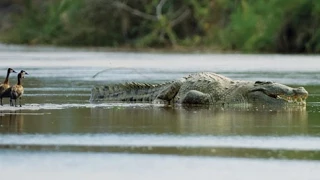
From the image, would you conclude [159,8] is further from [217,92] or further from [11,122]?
[11,122]

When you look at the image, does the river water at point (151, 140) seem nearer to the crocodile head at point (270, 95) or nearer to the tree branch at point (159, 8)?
the crocodile head at point (270, 95)

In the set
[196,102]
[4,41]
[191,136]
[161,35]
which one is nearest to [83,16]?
[161,35]

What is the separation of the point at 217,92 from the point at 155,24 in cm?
4761

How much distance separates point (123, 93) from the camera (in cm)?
2345

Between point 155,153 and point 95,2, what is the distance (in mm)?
59065

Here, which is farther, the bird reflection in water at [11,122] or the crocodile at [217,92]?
the crocodile at [217,92]

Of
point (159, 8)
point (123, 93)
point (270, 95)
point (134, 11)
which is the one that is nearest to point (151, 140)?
point (270, 95)

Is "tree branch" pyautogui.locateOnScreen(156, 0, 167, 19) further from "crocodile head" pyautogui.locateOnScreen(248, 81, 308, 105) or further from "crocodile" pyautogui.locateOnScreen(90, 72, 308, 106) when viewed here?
"crocodile head" pyautogui.locateOnScreen(248, 81, 308, 105)

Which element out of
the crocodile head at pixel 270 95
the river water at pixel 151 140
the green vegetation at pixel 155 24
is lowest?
the river water at pixel 151 140

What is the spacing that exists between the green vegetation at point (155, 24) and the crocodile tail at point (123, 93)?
3682 cm

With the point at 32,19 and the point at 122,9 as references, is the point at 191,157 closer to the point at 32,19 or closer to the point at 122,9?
the point at 122,9

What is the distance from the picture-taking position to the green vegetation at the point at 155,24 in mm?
62375

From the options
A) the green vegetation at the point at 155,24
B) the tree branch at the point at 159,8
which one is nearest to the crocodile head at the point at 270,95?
the green vegetation at the point at 155,24

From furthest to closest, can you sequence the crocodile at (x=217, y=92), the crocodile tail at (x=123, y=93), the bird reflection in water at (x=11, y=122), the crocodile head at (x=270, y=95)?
the crocodile tail at (x=123, y=93)
the crocodile at (x=217, y=92)
the crocodile head at (x=270, y=95)
the bird reflection in water at (x=11, y=122)
